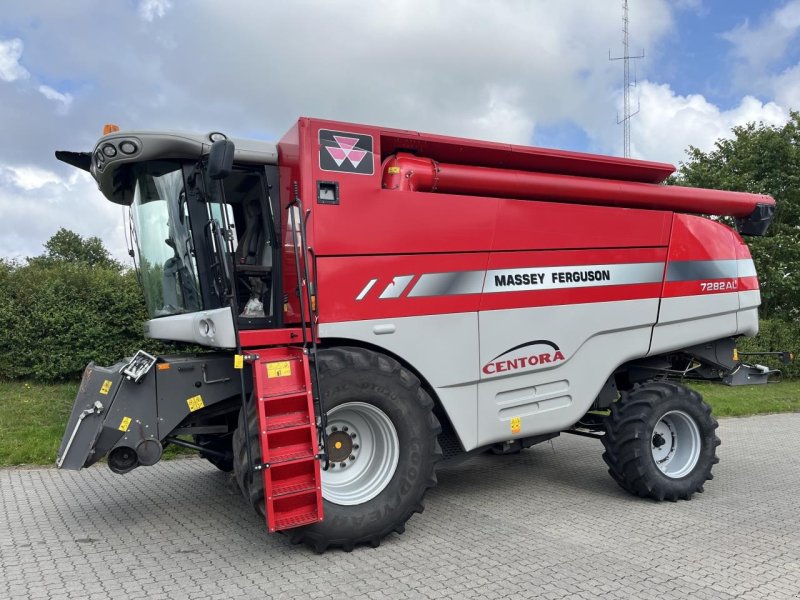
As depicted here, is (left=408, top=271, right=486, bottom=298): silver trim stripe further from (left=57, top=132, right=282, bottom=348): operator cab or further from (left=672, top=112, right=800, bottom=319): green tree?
(left=672, top=112, right=800, bottom=319): green tree

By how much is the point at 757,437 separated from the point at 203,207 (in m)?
8.60

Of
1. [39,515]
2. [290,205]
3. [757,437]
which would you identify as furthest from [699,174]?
[39,515]

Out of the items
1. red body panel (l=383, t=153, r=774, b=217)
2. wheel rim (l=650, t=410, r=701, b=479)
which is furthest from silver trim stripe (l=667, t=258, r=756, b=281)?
wheel rim (l=650, t=410, r=701, b=479)

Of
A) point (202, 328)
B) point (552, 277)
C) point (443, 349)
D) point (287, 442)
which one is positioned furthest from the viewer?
point (552, 277)

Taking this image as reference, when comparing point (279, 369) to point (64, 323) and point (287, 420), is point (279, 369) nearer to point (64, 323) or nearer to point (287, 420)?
point (287, 420)

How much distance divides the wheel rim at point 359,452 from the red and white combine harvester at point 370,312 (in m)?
0.01

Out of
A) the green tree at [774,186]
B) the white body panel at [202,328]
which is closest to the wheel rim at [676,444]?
the white body panel at [202,328]

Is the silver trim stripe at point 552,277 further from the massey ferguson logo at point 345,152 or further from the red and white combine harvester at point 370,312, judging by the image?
the massey ferguson logo at point 345,152

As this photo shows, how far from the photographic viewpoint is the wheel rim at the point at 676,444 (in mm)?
6020

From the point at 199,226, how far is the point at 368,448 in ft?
6.68

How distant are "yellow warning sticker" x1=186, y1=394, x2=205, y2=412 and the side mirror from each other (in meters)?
1.59

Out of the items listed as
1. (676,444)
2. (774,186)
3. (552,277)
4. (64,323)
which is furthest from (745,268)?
(774,186)

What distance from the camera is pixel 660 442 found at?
239 inches

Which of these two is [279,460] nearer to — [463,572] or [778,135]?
[463,572]
